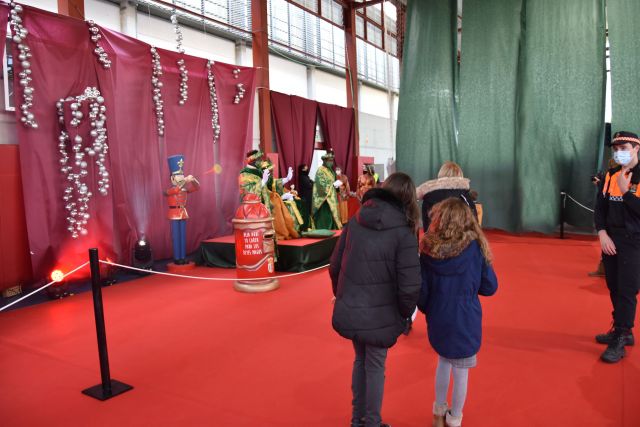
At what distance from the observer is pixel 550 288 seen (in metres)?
5.02

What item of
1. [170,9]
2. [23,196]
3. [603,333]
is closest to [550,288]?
[603,333]

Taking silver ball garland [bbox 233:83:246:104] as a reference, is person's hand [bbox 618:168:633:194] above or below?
below

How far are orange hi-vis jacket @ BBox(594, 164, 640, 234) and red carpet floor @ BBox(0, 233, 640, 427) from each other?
2.79 ft

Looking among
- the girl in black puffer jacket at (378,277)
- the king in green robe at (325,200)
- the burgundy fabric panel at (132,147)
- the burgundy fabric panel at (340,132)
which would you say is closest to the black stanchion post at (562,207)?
the king in green robe at (325,200)

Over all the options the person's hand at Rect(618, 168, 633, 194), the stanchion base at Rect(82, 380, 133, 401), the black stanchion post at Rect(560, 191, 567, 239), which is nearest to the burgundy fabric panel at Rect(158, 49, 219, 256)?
the stanchion base at Rect(82, 380, 133, 401)

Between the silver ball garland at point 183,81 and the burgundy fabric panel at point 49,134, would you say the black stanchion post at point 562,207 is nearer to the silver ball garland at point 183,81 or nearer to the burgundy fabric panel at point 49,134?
the silver ball garland at point 183,81

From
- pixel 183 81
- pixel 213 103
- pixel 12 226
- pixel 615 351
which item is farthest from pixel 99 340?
pixel 213 103

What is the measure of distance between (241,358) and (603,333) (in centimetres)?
257

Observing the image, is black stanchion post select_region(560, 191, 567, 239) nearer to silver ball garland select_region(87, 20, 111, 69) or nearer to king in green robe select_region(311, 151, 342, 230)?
king in green robe select_region(311, 151, 342, 230)

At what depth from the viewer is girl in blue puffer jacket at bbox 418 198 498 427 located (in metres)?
2.07

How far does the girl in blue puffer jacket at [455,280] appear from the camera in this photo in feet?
6.78

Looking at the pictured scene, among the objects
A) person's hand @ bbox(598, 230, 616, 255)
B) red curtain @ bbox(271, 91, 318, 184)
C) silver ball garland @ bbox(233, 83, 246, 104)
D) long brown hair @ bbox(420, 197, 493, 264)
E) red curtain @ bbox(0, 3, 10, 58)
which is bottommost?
person's hand @ bbox(598, 230, 616, 255)

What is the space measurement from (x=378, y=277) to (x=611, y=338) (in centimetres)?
202

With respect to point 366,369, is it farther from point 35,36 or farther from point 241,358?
point 35,36
